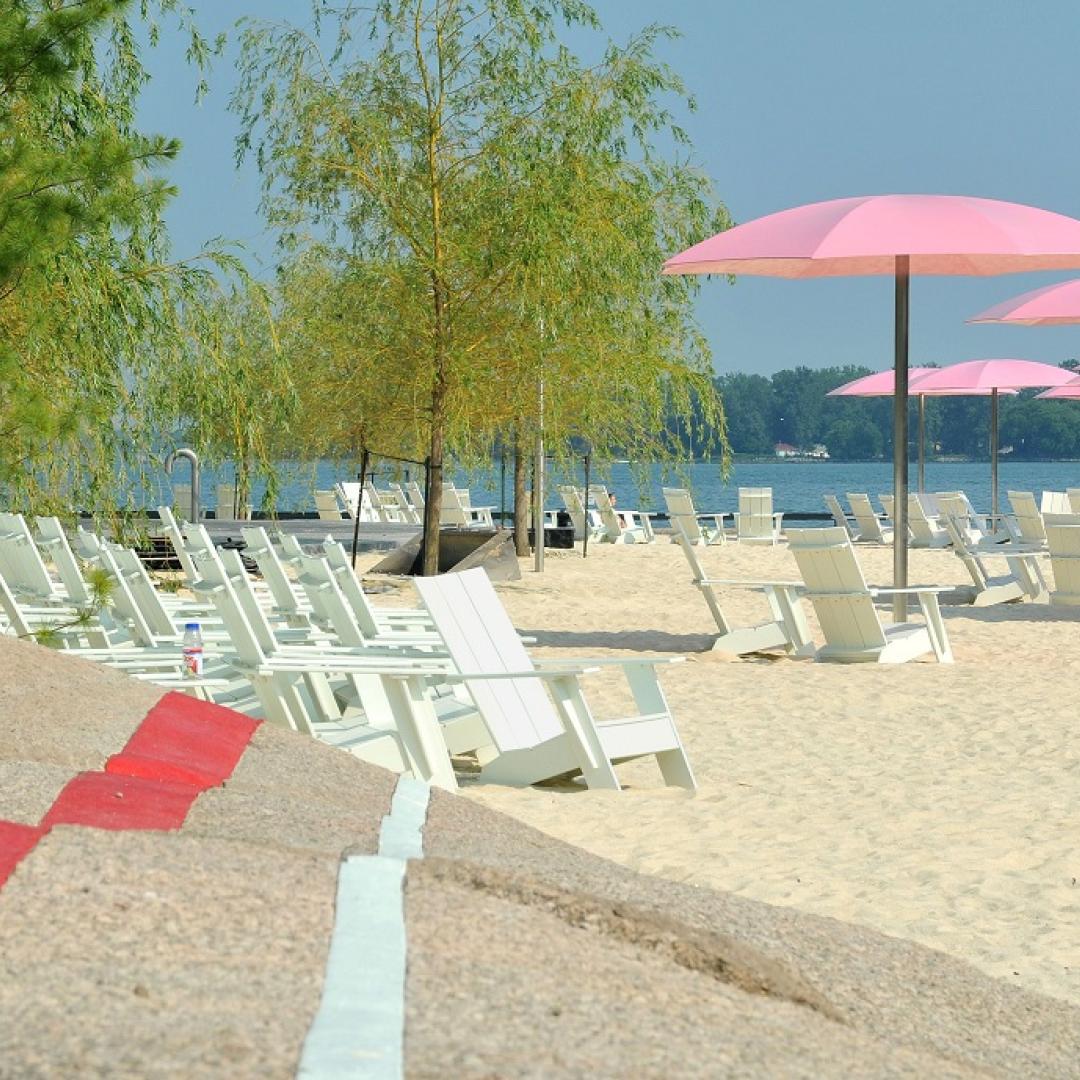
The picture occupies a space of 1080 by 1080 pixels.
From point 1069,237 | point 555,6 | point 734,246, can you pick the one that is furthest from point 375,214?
point 1069,237

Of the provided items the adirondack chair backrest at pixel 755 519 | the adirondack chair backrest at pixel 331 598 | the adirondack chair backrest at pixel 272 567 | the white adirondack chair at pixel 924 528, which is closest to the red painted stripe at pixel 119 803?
the adirondack chair backrest at pixel 331 598

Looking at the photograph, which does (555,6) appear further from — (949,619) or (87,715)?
(87,715)

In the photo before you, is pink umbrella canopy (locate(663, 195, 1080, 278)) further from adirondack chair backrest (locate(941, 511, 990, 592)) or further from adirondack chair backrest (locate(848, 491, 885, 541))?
adirondack chair backrest (locate(848, 491, 885, 541))

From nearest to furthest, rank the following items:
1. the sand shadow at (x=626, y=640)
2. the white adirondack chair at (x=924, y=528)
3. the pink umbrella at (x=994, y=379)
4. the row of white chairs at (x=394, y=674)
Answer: the row of white chairs at (x=394, y=674) < the sand shadow at (x=626, y=640) < the white adirondack chair at (x=924, y=528) < the pink umbrella at (x=994, y=379)

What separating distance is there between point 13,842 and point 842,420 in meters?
119

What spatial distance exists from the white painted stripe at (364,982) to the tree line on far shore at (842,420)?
105795 mm

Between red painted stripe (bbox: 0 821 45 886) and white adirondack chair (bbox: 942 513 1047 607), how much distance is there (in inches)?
448

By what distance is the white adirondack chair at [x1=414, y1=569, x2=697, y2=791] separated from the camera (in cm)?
671

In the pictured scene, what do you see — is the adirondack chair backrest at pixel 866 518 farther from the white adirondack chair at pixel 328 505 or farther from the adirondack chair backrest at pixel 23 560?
the adirondack chair backrest at pixel 23 560

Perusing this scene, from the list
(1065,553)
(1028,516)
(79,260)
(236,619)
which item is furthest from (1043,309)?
(236,619)

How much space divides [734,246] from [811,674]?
309 cm

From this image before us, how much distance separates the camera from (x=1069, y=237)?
11.5 m

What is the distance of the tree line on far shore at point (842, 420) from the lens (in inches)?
4400

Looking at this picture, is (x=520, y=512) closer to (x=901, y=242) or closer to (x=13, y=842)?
(x=901, y=242)
